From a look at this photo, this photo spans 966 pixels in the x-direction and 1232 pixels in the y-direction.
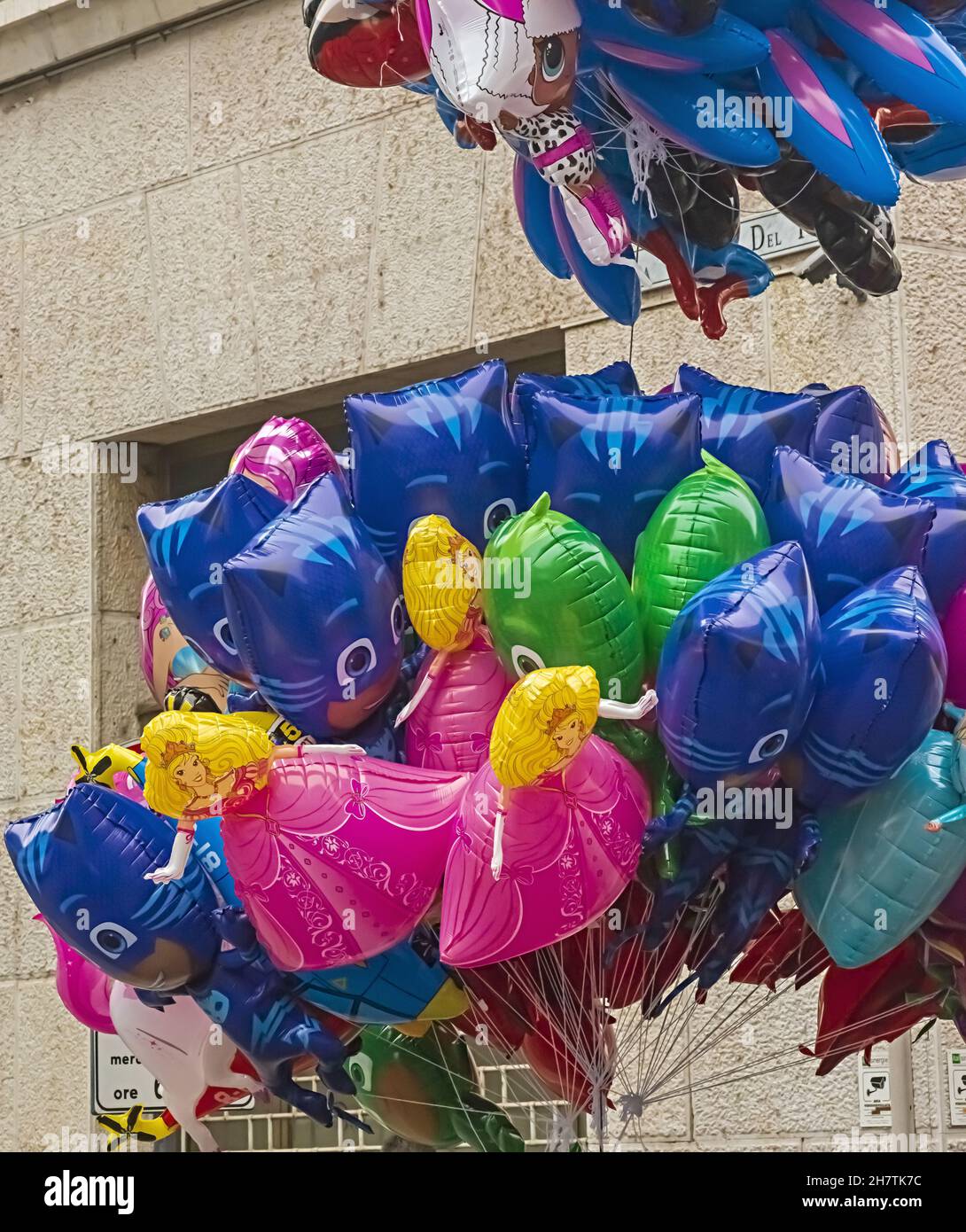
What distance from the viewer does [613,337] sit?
246 inches

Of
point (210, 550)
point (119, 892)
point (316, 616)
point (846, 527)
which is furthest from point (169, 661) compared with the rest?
point (846, 527)

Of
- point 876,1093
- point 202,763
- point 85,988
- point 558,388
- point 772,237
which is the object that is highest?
point 772,237

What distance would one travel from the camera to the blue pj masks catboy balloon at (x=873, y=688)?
10.5ft

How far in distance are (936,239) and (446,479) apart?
9.59ft

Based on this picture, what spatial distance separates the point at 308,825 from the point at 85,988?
1.16 meters

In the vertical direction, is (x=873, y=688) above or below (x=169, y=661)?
below

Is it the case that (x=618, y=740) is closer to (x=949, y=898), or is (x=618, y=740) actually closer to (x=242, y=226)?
(x=949, y=898)

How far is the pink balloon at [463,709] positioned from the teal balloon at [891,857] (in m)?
0.61

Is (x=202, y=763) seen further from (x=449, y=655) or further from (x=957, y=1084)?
(x=957, y=1084)

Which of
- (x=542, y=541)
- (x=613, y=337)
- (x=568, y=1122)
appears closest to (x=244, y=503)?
(x=542, y=541)

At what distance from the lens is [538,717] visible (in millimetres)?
3100

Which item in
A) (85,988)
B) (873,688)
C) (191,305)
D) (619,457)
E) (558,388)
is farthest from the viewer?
(191,305)

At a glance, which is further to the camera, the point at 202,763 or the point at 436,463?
the point at 436,463

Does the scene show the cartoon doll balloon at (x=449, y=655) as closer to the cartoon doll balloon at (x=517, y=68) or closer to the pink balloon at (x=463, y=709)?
the pink balloon at (x=463, y=709)
